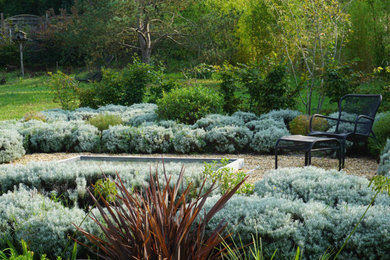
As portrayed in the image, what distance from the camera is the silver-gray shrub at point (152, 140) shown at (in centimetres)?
634


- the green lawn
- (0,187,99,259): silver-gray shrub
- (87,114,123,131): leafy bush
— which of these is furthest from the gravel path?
the green lawn

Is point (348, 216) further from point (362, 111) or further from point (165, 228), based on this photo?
point (362, 111)

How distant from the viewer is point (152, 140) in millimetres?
6363

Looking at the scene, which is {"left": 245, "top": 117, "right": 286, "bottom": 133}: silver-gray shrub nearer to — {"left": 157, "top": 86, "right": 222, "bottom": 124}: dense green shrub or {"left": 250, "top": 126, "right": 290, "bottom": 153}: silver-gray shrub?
{"left": 250, "top": 126, "right": 290, "bottom": 153}: silver-gray shrub

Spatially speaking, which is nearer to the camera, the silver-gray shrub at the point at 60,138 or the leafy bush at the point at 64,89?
the silver-gray shrub at the point at 60,138

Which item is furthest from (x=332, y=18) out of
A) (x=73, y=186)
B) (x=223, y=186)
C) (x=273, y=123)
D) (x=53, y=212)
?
(x=53, y=212)

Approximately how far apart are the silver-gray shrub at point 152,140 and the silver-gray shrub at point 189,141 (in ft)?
0.44

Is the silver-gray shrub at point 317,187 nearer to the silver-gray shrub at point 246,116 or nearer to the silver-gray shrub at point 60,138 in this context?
the silver-gray shrub at point 246,116

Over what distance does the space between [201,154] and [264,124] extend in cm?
119

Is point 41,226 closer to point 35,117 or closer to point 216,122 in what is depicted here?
point 216,122

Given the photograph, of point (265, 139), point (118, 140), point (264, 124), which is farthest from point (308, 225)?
point (118, 140)

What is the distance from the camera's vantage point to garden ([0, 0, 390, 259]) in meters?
2.40

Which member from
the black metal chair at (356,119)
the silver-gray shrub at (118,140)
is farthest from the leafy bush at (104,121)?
the black metal chair at (356,119)

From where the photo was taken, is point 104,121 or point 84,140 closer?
point 84,140
